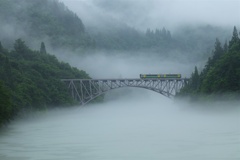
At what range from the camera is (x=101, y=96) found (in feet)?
313

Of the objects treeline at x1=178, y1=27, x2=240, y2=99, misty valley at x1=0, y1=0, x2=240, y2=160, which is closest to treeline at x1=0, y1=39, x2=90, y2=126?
misty valley at x1=0, y1=0, x2=240, y2=160

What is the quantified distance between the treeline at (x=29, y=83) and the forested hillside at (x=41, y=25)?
41646 millimetres

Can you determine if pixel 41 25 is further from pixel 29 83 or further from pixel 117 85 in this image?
pixel 29 83

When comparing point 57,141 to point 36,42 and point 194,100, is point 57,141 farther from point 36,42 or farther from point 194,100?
point 36,42

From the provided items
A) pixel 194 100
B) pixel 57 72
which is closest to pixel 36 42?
pixel 57 72

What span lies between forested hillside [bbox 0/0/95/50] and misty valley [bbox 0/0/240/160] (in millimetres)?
306

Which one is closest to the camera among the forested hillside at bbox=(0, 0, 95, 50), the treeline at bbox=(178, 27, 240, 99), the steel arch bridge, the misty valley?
the misty valley

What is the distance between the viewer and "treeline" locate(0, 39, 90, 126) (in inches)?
A: 1602

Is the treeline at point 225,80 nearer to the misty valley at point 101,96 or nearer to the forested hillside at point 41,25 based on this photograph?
the misty valley at point 101,96

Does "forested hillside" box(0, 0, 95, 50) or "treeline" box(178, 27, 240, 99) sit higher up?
"forested hillside" box(0, 0, 95, 50)

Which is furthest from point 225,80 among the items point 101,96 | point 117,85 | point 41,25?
point 41,25

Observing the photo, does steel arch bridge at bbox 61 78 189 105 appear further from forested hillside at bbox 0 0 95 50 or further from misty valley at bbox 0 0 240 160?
forested hillside at bbox 0 0 95 50

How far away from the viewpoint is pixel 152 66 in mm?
173000

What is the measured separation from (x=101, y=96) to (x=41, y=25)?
4613 cm
